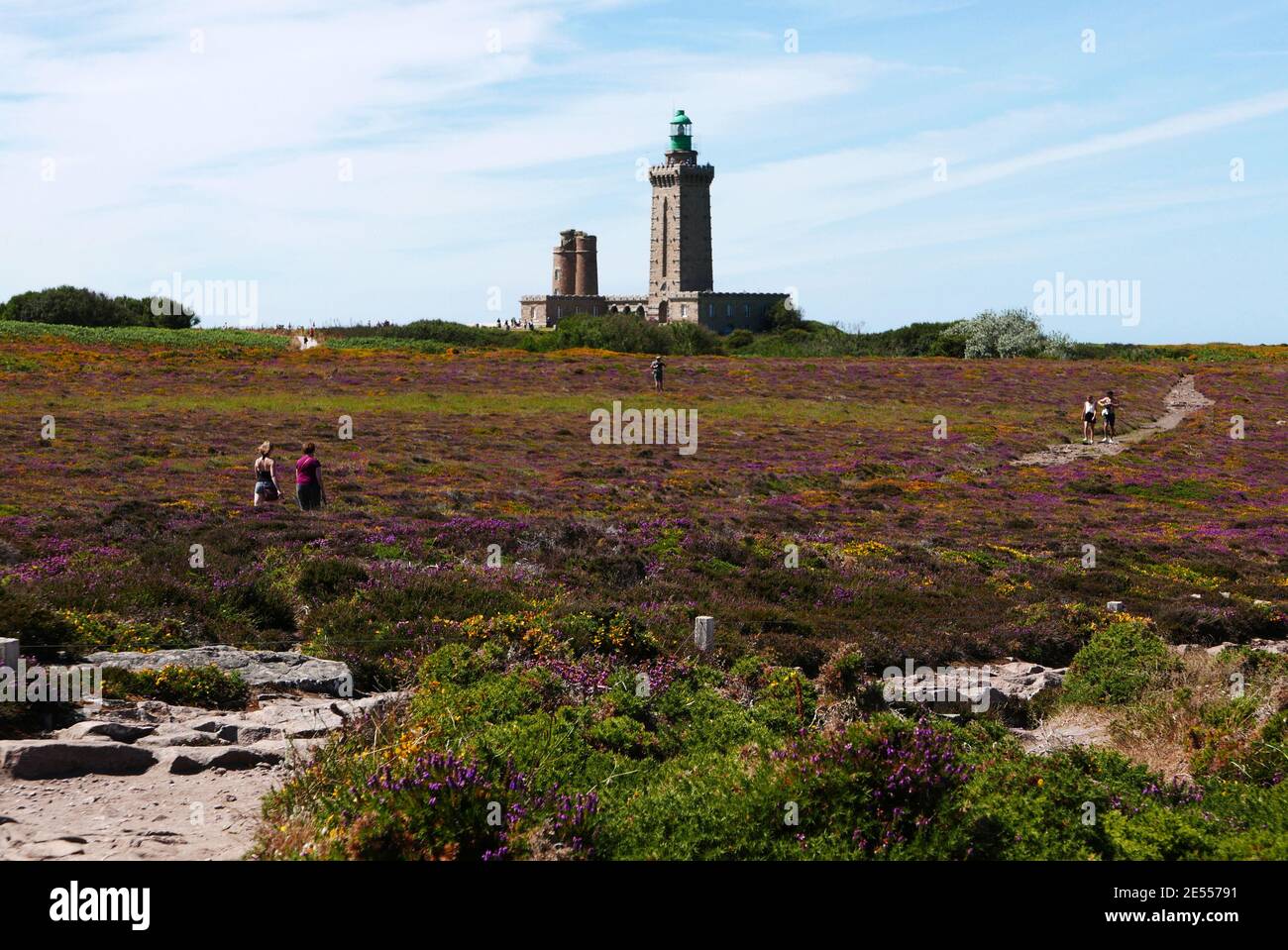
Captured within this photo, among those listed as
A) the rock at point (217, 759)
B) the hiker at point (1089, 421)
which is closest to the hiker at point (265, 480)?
the rock at point (217, 759)

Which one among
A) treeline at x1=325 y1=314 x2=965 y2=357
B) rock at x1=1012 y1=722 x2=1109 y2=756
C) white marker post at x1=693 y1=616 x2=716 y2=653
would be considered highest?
treeline at x1=325 y1=314 x2=965 y2=357

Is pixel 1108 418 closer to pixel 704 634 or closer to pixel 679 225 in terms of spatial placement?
pixel 704 634

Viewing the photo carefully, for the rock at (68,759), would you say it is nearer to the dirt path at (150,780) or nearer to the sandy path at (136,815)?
the dirt path at (150,780)

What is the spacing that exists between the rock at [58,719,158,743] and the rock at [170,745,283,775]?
0.83 meters

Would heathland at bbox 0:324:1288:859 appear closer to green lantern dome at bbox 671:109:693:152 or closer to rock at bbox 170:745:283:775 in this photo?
rock at bbox 170:745:283:775

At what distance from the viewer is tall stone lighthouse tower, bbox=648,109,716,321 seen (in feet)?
509

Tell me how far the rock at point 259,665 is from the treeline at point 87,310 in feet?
300

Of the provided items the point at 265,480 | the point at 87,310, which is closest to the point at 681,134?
the point at 87,310

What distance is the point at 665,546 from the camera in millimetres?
23266

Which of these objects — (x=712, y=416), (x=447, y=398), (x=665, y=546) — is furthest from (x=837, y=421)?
(x=665, y=546)

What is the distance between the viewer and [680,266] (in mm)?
155375

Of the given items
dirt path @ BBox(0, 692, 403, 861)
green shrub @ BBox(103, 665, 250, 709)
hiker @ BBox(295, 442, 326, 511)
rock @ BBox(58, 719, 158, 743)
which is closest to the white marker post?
Result: dirt path @ BBox(0, 692, 403, 861)
